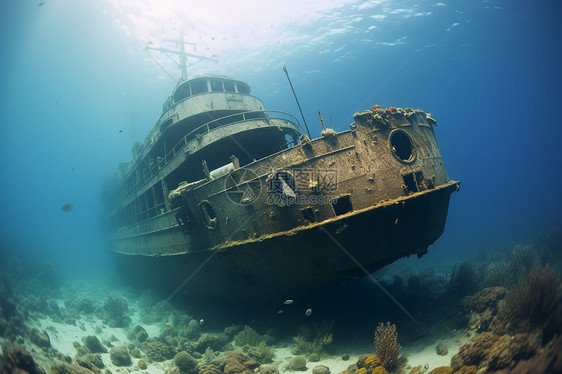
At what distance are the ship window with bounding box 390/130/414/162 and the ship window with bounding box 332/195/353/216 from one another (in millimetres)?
2171

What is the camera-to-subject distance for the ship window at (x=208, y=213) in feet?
24.4

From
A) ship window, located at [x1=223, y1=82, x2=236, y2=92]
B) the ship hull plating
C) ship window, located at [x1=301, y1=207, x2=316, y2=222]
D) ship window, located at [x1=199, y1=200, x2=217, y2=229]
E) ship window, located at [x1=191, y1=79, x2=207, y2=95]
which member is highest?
ship window, located at [x1=191, y1=79, x2=207, y2=95]

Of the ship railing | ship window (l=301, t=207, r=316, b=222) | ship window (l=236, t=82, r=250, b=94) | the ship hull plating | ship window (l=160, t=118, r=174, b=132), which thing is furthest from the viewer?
ship window (l=236, t=82, r=250, b=94)

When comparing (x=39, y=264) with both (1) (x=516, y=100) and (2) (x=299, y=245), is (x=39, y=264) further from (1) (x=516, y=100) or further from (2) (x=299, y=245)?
(1) (x=516, y=100)

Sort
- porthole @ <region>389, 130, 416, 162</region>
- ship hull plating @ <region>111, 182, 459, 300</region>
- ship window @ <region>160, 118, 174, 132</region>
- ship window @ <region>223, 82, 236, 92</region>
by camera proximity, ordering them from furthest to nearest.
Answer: ship window @ <region>223, 82, 236, 92</region>, ship window @ <region>160, 118, 174, 132</region>, porthole @ <region>389, 130, 416, 162</region>, ship hull plating @ <region>111, 182, 459, 300</region>

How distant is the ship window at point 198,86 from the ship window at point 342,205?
11.5 meters

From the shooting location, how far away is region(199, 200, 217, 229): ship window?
24.4 feet

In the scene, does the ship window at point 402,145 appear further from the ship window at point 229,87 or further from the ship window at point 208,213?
the ship window at point 229,87

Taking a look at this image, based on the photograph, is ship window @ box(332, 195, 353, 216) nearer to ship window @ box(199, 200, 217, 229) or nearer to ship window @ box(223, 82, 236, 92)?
ship window @ box(199, 200, 217, 229)

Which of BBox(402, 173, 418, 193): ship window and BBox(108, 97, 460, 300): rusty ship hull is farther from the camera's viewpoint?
BBox(402, 173, 418, 193): ship window

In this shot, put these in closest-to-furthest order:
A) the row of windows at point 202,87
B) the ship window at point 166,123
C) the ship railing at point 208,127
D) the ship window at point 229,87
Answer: the ship railing at point 208,127 → the ship window at point 166,123 → the row of windows at point 202,87 → the ship window at point 229,87

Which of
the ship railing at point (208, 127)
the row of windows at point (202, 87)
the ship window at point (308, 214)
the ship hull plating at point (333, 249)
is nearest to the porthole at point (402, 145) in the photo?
the ship hull plating at point (333, 249)

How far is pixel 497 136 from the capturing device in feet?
439

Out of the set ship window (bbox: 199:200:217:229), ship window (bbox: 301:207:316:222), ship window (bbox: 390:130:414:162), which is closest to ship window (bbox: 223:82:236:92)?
ship window (bbox: 199:200:217:229)
